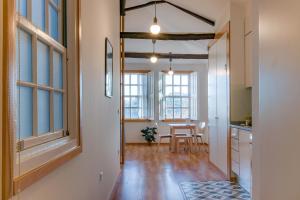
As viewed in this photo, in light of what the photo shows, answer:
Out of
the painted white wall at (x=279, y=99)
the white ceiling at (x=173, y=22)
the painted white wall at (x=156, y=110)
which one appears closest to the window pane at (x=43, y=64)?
the painted white wall at (x=279, y=99)

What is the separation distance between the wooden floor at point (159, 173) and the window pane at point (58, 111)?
7.50 feet

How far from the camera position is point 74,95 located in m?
2.00

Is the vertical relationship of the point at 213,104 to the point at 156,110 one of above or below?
above

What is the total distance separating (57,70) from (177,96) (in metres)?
7.81

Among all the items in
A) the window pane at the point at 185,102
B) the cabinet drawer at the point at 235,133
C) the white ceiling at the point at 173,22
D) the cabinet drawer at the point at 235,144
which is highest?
the white ceiling at the point at 173,22

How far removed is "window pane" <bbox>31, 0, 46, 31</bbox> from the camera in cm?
149

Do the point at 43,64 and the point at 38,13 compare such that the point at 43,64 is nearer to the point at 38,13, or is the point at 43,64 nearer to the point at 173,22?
the point at 38,13

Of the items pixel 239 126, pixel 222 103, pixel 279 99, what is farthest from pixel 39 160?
pixel 222 103

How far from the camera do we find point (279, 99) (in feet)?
4.38

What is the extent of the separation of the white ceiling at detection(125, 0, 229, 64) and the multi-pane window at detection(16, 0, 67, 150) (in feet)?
14.5

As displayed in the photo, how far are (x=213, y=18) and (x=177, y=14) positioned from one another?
1.14 meters

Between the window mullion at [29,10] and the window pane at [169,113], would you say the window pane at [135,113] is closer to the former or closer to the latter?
the window pane at [169,113]

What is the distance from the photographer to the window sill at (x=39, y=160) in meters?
1.11

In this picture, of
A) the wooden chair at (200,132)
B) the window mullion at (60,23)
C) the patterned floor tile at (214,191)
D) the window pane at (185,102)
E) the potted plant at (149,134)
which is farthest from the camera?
the window pane at (185,102)
